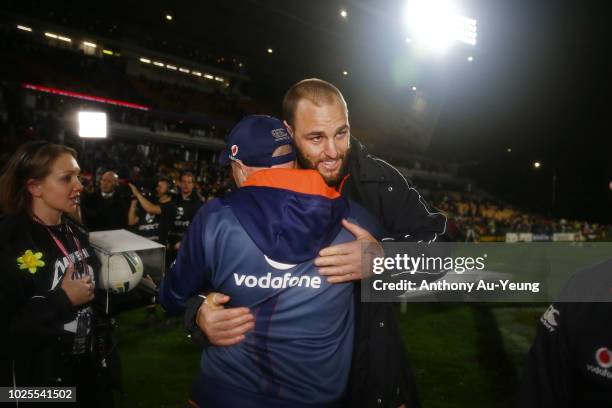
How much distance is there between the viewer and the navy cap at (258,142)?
5.73 ft

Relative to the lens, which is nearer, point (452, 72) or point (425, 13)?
point (425, 13)

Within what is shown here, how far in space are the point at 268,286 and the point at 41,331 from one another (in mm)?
1486

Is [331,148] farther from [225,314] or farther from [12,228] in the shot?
[12,228]

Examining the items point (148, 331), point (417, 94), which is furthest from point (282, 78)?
point (148, 331)

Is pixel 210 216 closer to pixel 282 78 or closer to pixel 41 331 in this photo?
pixel 41 331

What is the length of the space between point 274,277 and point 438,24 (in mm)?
12352

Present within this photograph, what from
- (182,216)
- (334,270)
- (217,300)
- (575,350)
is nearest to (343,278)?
(334,270)

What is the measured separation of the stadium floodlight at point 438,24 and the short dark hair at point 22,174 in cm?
1107

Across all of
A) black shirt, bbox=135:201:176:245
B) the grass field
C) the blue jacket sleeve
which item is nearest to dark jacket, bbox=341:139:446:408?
the blue jacket sleeve

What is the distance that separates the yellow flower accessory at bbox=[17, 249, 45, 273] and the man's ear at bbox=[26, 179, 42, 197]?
0.41m

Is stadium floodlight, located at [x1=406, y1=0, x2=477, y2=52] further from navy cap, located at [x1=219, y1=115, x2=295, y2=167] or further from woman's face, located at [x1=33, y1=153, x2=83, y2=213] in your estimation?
navy cap, located at [x1=219, y1=115, x2=295, y2=167]

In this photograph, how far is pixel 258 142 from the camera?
5.74 ft

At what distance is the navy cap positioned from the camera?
5.73 ft

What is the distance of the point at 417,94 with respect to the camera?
51.8 feet
